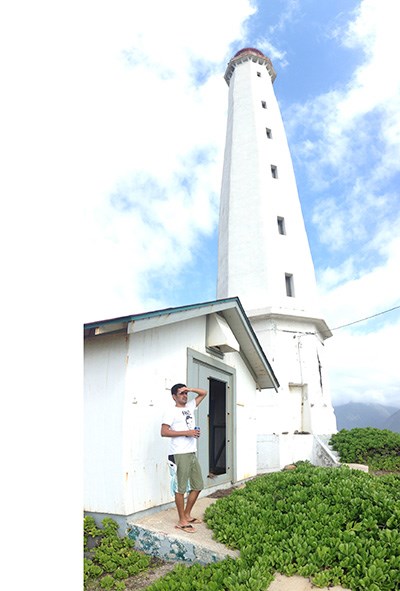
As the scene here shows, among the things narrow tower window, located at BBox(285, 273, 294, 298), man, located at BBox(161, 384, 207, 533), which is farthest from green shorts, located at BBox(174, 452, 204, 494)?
narrow tower window, located at BBox(285, 273, 294, 298)

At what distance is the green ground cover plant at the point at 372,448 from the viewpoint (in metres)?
15.6

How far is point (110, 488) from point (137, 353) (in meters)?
2.02

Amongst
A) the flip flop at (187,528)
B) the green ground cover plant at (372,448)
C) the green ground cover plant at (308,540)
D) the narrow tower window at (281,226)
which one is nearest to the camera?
the green ground cover plant at (308,540)

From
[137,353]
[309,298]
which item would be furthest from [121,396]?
[309,298]

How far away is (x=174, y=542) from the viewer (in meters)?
5.60

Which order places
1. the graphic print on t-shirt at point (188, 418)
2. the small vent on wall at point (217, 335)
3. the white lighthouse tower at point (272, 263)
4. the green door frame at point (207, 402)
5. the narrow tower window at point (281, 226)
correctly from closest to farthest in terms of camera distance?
the graphic print on t-shirt at point (188, 418)
the green door frame at point (207, 402)
the small vent on wall at point (217, 335)
the white lighthouse tower at point (272, 263)
the narrow tower window at point (281, 226)

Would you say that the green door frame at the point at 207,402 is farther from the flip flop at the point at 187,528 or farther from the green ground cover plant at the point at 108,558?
the green ground cover plant at the point at 108,558

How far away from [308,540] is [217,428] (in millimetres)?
7648

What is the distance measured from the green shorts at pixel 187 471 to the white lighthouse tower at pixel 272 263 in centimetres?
1262

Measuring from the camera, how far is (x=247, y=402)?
38.5ft

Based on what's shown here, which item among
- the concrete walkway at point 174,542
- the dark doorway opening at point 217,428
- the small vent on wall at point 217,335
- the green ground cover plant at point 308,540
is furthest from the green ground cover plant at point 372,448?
the concrete walkway at point 174,542

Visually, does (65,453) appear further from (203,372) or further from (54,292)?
(203,372)

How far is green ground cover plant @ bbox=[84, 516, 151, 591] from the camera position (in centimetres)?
509

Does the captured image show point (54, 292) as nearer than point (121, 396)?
Yes
